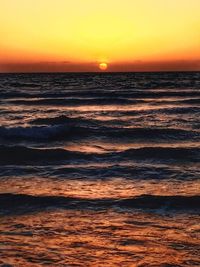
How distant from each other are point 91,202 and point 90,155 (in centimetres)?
482

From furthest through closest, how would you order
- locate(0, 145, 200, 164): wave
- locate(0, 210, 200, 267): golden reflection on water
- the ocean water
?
locate(0, 145, 200, 164): wave, the ocean water, locate(0, 210, 200, 267): golden reflection on water

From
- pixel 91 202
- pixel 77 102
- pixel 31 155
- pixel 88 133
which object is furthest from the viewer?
pixel 77 102

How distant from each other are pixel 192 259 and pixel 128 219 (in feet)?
5.67

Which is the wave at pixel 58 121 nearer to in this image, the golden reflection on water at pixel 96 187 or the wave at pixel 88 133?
the wave at pixel 88 133

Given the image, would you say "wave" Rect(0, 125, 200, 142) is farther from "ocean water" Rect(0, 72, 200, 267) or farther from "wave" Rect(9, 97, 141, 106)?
"wave" Rect(9, 97, 141, 106)

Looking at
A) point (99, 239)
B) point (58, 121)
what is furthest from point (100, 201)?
point (58, 121)

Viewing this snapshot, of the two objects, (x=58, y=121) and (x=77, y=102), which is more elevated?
(x=77, y=102)

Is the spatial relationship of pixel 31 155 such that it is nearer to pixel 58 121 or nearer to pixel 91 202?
pixel 91 202

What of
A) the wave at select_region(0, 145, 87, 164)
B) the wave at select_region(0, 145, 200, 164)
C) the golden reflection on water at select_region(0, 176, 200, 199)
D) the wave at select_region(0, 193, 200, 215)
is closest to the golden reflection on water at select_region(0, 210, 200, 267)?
the wave at select_region(0, 193, 200, 215)

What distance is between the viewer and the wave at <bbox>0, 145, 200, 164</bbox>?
12.1 meters

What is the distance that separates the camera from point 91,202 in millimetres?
7902

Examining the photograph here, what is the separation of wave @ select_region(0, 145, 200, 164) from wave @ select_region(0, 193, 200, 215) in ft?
12.1

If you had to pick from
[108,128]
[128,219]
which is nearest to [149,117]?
[108,128]

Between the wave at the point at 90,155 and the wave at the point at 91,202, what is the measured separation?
3697 mm
